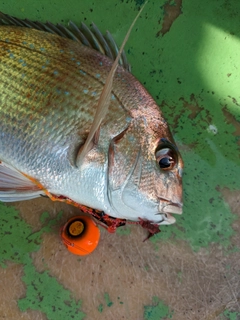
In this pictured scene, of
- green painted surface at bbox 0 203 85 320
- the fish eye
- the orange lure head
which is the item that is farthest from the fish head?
green painted surface at bbox 0 203 85 320

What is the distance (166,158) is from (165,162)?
0.06ft

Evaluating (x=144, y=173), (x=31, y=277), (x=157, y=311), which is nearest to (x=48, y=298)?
(x=31, y=277)

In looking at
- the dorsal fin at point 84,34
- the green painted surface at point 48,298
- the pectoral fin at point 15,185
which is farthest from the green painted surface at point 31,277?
the dorsal fin at point 84,34

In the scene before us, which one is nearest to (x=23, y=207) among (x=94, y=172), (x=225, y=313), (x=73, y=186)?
(x=73, y=186)

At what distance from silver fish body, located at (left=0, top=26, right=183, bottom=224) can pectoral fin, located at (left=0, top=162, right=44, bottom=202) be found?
0.03m

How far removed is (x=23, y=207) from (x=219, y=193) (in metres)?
1.08

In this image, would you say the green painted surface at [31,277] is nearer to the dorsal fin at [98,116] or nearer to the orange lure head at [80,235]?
the orange lure head at [80,235]

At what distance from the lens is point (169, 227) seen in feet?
6.06

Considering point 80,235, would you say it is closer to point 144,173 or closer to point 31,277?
point 31,277

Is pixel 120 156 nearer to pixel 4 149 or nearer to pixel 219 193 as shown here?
pixel 4 149

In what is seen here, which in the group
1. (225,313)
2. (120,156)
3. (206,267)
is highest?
(120,156)

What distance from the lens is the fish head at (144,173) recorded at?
4.52 ft

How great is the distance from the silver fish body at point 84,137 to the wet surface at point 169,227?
418mm

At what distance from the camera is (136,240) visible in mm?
1838
